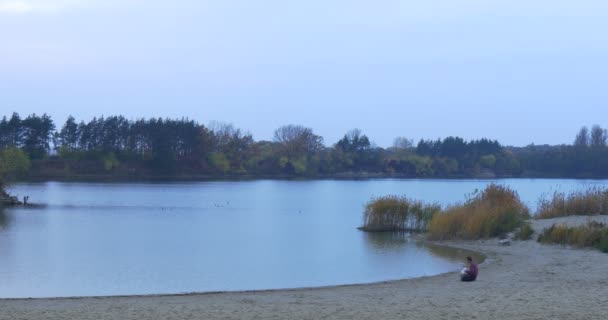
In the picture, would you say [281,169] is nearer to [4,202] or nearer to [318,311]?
[4,202]

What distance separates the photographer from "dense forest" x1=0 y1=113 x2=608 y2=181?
104 m

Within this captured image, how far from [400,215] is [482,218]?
5.54 m

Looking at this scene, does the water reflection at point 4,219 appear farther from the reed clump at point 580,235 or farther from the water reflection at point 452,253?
the reed clump at point 580,235

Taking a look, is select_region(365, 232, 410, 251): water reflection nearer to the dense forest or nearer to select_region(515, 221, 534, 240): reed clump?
select_region(515, 221, 534, 240): reed clump

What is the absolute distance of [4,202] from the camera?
51.3m

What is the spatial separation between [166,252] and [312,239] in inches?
308

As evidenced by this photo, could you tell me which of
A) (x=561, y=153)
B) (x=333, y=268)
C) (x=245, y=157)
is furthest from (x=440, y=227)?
(x=561, y=153)

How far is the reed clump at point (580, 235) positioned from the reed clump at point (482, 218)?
298 centimetres

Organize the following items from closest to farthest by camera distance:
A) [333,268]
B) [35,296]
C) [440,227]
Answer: [35,296]
[333,268]
[440,227]

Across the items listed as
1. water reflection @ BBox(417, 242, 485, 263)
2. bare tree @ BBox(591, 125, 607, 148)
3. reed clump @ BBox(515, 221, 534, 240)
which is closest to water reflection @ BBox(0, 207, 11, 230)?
water reflection @ BBox(417, 242, 485, 263)

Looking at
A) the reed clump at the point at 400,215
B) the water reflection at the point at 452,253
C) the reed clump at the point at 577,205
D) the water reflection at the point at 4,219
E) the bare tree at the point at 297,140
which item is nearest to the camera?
the water reflection at the point at 452,253

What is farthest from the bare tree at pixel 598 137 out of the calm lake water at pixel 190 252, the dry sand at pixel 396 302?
the dry sand at pixel 396 302

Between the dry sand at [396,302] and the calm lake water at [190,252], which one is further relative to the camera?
the calm lake water at [190,252]

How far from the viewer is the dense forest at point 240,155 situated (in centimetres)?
10381
